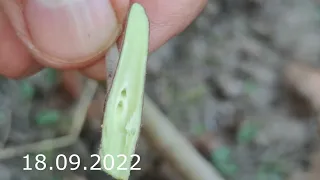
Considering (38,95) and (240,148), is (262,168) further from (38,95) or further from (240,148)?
(38,95)

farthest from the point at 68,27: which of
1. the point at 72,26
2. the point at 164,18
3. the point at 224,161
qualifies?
the point at 224,161

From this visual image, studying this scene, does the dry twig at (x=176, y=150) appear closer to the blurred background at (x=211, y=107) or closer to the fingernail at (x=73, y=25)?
the blurred background at (x=211, y=107)

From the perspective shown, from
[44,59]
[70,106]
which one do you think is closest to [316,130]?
[70,106]

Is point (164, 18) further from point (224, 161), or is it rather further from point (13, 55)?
point (224, 161)

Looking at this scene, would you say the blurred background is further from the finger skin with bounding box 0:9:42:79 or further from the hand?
the hand

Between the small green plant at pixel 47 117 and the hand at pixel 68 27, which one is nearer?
the hand at pixel 68 27

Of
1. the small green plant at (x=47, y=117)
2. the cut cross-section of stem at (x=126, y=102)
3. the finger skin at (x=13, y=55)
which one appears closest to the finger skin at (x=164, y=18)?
the finger skin at (x=13, y=55)

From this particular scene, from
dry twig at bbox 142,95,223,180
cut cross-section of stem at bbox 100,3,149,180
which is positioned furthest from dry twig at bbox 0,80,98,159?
cut cross-section of stem at bbox 100,3,149,180
